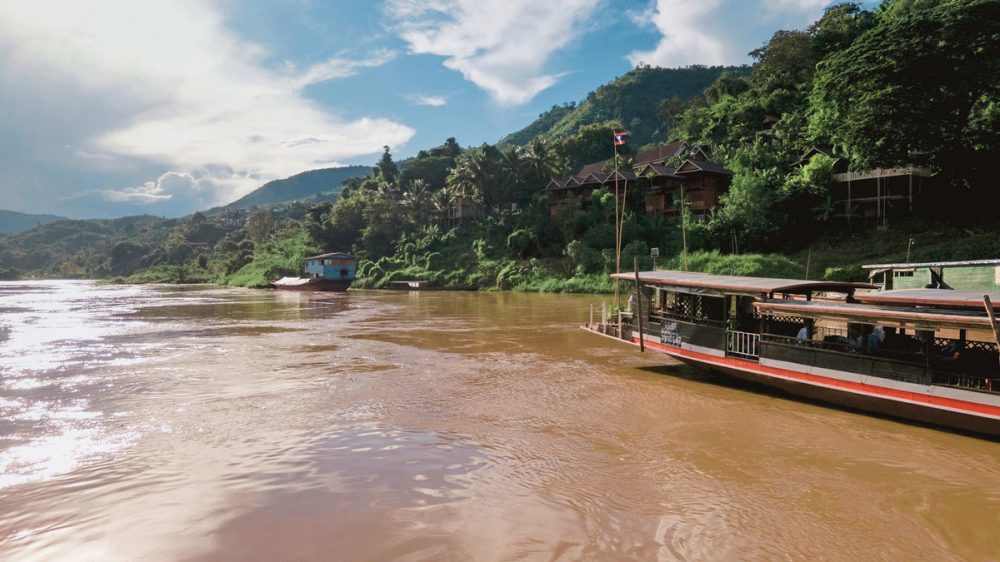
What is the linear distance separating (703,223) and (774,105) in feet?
55.2

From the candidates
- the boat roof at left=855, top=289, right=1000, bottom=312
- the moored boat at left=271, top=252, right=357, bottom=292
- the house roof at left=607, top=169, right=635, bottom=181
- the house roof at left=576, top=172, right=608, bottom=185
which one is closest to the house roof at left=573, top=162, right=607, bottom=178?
the house roof at left=576, top=172, right=608, bottom=185

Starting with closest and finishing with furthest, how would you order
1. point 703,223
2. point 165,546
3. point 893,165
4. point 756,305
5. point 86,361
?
point 165,546
point 756,305
point 86,361
point 893,165
point 703,223

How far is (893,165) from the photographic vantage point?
108ft

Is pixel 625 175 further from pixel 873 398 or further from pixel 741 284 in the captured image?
pixel 873 398

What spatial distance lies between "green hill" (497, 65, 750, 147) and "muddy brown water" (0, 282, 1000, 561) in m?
107

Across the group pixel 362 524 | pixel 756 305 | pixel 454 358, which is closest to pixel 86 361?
pixel 454 358

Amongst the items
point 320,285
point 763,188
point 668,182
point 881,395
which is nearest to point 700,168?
point 668,182

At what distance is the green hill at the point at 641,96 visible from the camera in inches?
4584

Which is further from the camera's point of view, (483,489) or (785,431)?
(785,431)

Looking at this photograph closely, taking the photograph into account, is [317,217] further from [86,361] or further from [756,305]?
[756,305]

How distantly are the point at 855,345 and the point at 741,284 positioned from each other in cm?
261

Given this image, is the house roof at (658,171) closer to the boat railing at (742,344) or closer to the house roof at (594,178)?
the house roof at (594,178)

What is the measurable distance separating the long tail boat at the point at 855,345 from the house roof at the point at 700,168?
33.4m

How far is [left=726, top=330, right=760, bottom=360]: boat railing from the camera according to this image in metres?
12.1
